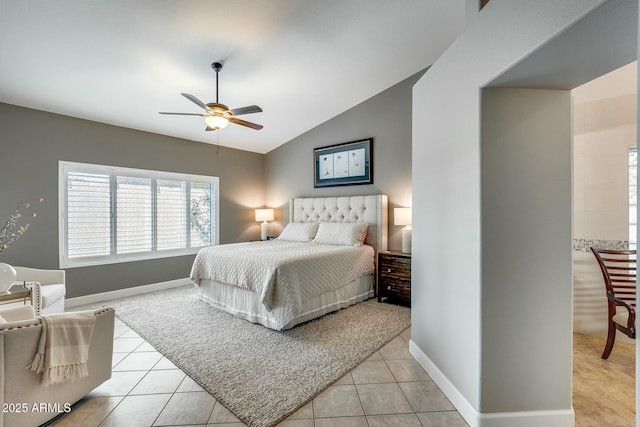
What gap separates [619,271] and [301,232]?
3.86m

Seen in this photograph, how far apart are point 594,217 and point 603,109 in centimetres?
108

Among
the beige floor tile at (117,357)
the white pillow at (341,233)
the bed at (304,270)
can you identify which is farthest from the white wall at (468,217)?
the beige floor tile at (117,357)

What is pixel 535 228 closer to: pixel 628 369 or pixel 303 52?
pixel 628 369

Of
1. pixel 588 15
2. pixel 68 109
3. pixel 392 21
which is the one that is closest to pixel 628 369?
pixel 588 15

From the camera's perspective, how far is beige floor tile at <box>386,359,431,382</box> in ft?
6.82

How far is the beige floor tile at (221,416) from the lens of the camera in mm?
1645

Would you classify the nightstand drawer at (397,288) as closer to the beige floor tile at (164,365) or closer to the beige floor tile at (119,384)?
the beige floor tile at (164,365)

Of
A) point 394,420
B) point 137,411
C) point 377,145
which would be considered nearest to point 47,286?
point 137,411

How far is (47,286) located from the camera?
2.97m

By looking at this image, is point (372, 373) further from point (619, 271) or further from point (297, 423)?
point (619, 271)

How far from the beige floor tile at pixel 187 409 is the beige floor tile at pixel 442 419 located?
4.41ft

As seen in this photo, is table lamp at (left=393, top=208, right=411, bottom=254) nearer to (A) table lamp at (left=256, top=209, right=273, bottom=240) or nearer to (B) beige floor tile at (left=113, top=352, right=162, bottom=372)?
(A) table lamp at (left=256, top=209, right=273, bottom=240)

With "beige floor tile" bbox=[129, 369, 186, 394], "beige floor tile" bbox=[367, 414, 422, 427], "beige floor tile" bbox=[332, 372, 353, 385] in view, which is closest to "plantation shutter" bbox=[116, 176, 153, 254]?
"beige floor tile" bbox=[129, 369, 186, 394]

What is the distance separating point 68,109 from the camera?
3.51 m
